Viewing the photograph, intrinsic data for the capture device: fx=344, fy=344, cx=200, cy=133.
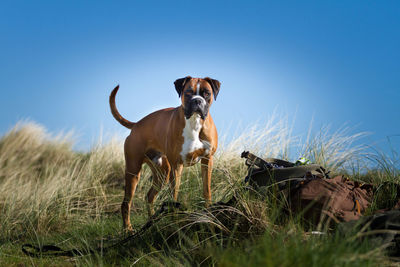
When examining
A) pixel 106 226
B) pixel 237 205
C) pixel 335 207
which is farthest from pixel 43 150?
pixel 335 207

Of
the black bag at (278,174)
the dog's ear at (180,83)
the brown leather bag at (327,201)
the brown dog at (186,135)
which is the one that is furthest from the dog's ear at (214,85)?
the brown leather bag at (327,201)

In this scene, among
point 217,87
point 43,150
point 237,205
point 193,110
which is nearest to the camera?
point 237,205

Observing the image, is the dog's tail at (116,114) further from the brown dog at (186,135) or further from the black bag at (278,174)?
the black bag at (278,174)

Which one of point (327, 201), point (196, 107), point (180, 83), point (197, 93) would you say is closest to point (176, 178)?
point (196, 107)

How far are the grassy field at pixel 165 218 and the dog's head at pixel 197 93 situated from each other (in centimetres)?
71

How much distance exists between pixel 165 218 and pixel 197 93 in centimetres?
147

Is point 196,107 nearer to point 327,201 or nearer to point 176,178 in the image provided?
point 176,178

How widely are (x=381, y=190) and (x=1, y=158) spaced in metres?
9.62

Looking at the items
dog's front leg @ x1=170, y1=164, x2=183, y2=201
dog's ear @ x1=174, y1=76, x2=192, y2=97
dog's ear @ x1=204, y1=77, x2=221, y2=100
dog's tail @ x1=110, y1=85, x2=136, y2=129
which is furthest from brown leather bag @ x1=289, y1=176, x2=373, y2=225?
dog's tail @ x1=110, y1=85, x2=136, y2=129

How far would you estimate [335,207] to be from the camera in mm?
2770

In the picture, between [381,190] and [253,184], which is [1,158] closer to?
[253,184]

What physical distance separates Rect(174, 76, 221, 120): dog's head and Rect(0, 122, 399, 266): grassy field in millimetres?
706

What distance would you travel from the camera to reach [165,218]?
124 inches

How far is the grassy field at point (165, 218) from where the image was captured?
1.83 metres
